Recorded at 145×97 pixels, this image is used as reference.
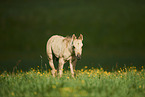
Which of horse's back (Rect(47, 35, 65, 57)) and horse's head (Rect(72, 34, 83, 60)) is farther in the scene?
horse's back (Rect(47, 35, 65, 57))

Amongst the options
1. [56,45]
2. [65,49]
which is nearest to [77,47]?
[65,49]

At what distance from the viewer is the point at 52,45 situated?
8.86 m

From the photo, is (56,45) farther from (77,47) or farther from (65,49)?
(77,47)

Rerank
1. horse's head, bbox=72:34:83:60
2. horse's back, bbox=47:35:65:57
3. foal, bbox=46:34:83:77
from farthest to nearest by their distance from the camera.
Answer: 1. horse's back, bbox=47:35:65:57
2. foal, bbox=46:34:83:77
3. horse's head, bbox=72:34:83:60

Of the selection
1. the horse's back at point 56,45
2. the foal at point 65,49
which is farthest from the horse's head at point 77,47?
the horse's back at point 56,45

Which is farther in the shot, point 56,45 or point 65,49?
point 56,45

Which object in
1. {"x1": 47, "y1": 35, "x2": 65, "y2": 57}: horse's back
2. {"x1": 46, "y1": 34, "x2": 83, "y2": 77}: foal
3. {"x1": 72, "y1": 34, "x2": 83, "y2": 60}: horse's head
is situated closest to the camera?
{"x1": 72, "y1": 34, "x2": 83, "y2": 60}: horse's head

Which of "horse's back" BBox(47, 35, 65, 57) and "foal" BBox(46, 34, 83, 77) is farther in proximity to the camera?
"horse's back" BBox(47, 35, 65, 57)

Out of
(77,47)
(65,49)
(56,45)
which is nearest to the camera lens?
(77,47)

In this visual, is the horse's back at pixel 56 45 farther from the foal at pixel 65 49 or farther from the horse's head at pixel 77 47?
the horse's head at pixel 77 47

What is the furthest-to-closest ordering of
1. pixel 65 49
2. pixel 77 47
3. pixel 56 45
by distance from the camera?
1. pixel 56 45
2. pixel 65 49
3. pixel 77 47

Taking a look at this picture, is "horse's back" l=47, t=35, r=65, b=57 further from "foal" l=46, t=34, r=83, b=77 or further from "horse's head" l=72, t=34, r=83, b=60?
"horse's head" l=72, t=34, r=83, b=60

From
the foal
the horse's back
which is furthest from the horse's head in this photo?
the horse's back

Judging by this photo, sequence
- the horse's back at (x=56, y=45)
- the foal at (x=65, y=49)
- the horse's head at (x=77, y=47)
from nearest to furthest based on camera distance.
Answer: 1. the horse's head at (x=77, y=47)
2. the foal at (x=65, y=49)
3. the horse's back at (x=56, y=45)
